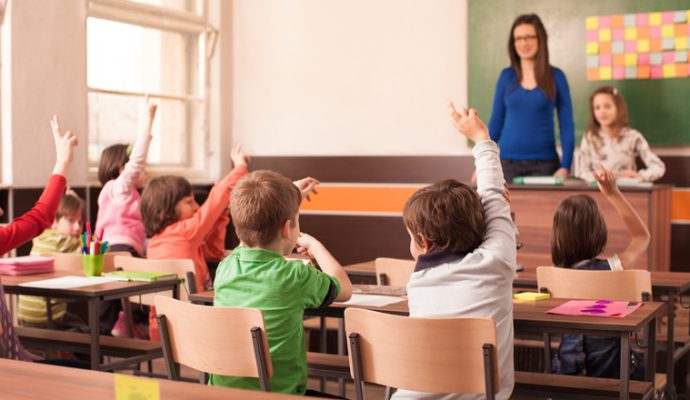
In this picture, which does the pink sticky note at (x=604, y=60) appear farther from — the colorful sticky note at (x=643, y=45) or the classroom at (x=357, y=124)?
the colorful sticky note at (x=643, y=45)

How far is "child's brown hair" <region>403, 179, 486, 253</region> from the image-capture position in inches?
90.4

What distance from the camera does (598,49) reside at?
6.30m

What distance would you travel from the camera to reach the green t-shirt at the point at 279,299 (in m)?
2.53

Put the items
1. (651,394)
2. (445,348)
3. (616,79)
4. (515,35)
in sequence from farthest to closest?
(616,79)
(515,35)
(651,394)
(445,348)

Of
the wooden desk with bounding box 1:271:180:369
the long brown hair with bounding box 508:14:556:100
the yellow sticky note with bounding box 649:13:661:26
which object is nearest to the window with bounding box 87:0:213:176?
the long brown hair with bounding box 508:14:556:100

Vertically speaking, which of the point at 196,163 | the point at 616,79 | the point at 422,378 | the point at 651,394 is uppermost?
the point at 616,79

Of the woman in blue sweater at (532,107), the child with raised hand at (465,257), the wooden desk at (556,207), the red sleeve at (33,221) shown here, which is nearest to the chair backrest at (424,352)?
the child with raised hand at (465,257)

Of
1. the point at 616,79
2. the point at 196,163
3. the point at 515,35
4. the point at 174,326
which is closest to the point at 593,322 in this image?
the point at 174,326

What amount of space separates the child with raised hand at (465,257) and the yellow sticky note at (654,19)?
4.25 m

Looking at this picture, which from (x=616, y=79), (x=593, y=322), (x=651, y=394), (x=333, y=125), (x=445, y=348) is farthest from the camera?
(x=333, y=125)

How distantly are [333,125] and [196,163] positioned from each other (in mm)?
1198

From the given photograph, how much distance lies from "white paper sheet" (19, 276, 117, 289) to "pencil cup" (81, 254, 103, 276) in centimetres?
6

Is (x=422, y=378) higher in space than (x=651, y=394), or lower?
higher

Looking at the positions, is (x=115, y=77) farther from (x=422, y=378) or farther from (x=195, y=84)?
(x=422, y=378)
